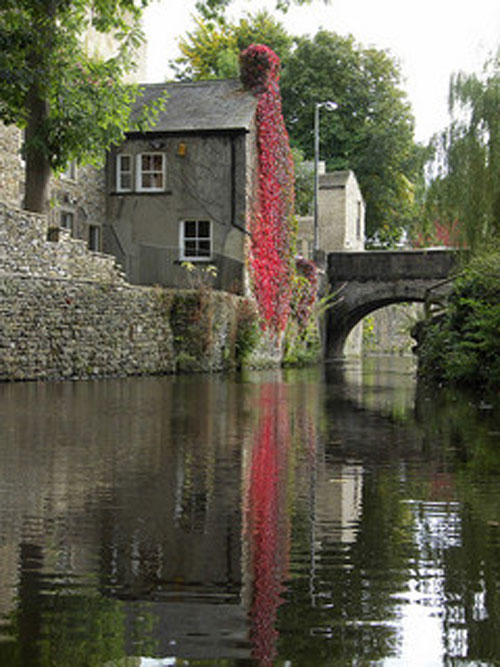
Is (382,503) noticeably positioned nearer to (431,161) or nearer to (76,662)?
(76,662)

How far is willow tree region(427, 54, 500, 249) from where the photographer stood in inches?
730

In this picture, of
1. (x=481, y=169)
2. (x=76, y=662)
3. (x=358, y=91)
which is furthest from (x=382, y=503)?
(x=358, y=91)

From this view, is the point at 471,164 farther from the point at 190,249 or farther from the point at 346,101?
the point at 346,101

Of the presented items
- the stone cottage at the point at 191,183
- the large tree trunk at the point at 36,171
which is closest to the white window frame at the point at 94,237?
the stone cottage at the point at 191,183

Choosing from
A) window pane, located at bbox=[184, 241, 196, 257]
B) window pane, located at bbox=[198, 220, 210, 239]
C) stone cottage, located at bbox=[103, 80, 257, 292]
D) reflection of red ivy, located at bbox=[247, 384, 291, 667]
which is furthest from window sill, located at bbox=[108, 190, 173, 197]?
reflection of red ivy, located at bbox=[247, 384, 291, 667]

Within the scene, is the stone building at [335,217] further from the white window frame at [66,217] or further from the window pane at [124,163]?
the white window frame at [66,217]

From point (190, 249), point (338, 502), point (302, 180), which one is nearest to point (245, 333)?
point (190, 249)

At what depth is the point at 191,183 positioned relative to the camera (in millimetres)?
29531

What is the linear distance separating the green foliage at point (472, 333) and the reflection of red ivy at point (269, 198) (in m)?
11.1

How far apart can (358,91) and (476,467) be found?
46664mm

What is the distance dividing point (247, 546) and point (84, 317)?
15.9m

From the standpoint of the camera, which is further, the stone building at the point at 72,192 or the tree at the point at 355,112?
the tree at the point at 355,112

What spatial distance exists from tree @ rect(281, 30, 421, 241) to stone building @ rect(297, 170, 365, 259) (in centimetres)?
484

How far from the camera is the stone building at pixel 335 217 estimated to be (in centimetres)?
4391
